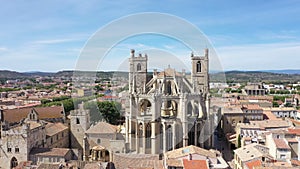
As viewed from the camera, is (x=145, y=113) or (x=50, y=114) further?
(x=50, y=114)

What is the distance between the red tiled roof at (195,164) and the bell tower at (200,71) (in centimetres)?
1432

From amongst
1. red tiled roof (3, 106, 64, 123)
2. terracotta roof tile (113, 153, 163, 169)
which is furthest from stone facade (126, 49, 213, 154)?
red tiled roof (3, 106, 64, 123)

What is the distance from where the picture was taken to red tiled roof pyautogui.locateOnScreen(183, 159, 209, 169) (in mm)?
23609

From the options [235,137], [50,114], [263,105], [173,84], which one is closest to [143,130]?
[173,84]

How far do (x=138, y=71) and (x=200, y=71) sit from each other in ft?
25.2

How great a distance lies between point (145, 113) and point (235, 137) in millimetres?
13337

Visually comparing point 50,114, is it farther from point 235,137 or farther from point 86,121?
point 235,137

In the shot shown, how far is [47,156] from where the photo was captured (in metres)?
27.5

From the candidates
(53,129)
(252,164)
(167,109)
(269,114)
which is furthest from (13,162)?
(269,114)

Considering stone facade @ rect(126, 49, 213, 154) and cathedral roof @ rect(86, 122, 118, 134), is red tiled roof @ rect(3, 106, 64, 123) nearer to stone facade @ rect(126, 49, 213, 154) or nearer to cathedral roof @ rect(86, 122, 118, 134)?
cathedral roof @ rect(86, 122, 118, 134)

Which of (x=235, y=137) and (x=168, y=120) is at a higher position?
(x=168, y=120)

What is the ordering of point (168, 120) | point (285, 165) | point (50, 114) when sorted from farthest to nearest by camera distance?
point (50, 114) → point (168, 120) → point (285, 165)

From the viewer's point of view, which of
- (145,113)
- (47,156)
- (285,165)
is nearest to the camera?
(285,165)

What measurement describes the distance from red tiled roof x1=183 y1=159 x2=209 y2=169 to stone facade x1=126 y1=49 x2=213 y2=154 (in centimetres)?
718
